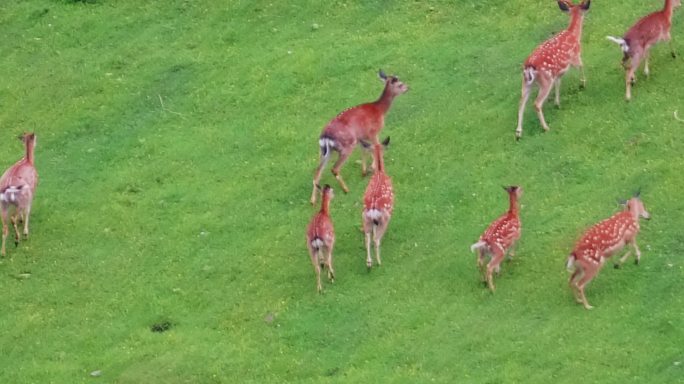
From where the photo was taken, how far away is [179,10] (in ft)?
83.2

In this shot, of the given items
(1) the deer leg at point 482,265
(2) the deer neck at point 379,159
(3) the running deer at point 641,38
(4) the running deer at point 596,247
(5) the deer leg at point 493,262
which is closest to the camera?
(4) the running deer at point 596,247

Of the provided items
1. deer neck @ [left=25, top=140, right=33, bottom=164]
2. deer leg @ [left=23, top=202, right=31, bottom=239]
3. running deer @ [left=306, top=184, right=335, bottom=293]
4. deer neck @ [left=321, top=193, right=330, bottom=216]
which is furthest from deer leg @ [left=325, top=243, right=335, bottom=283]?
deer neck @ [left=25, top=140, right=33, bottom=164]

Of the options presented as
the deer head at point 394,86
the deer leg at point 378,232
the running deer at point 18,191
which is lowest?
the running deer at point 18,191

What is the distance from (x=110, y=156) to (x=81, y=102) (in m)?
1.86

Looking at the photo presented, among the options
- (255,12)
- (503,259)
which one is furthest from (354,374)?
(255,12)

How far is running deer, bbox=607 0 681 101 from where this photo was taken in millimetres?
20500

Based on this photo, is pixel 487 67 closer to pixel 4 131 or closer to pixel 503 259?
pixel 503 259

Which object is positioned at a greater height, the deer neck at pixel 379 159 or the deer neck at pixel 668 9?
the deer neck at pixel 668 9

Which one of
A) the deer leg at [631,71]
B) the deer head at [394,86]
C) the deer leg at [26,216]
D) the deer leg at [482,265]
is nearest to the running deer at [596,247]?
the deer leg at [482,265]

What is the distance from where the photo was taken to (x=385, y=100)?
20828 millimetres

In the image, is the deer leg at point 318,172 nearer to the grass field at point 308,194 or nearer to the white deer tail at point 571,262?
the grass field at point 308,194

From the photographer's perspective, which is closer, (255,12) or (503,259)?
(503,259)

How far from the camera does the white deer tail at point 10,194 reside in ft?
64.4

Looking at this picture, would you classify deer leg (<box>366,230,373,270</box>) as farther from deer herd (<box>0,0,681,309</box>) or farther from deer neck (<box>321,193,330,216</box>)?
deer neck (<box>321,193,330,216</box>)
